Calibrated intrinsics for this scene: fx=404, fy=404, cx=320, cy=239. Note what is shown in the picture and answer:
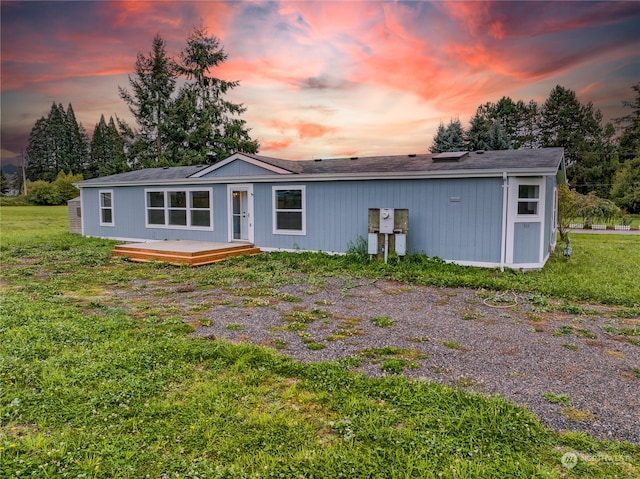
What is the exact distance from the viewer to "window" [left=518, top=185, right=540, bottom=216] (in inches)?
341

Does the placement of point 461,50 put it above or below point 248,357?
above

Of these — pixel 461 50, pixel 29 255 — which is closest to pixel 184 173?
pixel 29 255

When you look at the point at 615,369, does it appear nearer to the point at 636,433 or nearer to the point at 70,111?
the point at 636,433

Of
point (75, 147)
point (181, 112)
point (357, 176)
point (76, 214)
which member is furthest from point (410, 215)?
point (75, 147)

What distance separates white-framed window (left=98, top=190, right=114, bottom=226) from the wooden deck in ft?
14.2

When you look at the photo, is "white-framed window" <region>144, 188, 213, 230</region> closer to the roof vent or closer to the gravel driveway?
the gravel driveway

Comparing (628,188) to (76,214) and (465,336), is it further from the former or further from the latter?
(76,214)

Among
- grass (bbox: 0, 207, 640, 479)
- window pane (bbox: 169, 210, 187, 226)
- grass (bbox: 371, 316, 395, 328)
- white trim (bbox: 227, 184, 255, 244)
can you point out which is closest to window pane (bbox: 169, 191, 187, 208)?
window pane (bbox: 169, 210, 187, 226)

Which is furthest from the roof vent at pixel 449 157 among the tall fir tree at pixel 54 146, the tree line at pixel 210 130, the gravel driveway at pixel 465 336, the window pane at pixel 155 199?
the tall fir tree at pixel 54 146

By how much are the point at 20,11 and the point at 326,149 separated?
1787 cm

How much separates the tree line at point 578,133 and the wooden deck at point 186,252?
30371mm

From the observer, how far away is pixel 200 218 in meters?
13.1

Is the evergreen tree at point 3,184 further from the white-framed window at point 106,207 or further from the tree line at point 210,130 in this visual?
the white-framed window at point 106,207

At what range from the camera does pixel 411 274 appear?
27.7 feet
